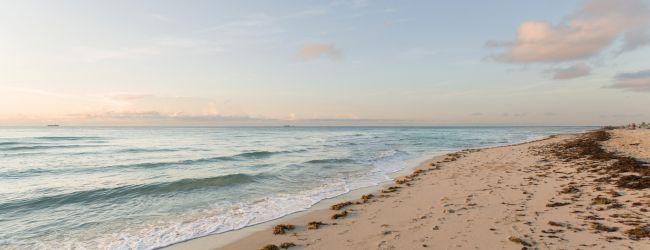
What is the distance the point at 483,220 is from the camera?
8.48 m

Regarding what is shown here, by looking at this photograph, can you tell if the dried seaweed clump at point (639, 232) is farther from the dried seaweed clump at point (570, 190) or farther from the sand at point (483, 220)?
the dried seaweed clump at point (570, 190)

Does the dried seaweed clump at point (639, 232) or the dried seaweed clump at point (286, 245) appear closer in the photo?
the dried seaweed clump at point (639, 232)

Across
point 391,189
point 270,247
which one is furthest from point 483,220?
point 391,189

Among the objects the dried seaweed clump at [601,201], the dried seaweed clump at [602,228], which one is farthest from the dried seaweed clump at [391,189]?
the dried seaweed clump at [602,228]

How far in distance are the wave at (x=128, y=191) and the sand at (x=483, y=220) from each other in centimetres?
752

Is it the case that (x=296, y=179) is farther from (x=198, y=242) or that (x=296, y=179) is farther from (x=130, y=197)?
(x=198, y=242)

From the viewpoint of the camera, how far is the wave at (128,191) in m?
12.6

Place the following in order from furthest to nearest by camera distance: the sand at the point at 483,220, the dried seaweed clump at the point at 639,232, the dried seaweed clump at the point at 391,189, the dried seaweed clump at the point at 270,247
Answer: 1. the dried seaweed clump at the point at 391,189
2. the dried seaweed clump at the point at 270,247
3. the sand at the point at 483,220
4. the dried seaweed clump at the point at 639,232

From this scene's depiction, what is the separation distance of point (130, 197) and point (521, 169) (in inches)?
749

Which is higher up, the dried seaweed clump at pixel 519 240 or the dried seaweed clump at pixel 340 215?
the dried seaweed clump at pixel 519 240

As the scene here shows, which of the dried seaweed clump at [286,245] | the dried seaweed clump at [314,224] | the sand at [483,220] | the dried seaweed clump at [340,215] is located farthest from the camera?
the dried seaweed clump at [340,215]

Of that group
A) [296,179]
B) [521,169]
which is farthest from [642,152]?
[296,179]

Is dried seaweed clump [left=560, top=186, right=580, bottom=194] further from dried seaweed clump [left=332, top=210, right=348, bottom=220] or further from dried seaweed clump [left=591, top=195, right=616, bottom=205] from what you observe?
dried seaweed clump [left=332, top=210, right=348, bottom=220]

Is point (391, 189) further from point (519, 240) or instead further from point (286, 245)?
point (286, 245)
